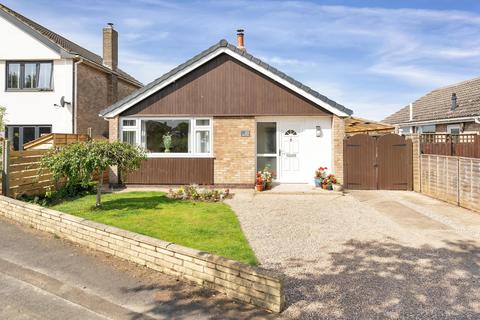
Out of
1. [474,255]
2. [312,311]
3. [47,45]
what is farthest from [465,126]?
[47,45]

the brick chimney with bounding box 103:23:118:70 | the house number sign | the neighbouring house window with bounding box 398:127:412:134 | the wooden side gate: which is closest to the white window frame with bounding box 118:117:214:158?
the house number sign

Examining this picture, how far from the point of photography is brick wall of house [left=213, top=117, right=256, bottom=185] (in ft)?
43.4

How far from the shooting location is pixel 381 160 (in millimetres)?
13250

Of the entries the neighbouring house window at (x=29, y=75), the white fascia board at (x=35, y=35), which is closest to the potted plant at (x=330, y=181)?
the white fascia board at (x=35, y=35)

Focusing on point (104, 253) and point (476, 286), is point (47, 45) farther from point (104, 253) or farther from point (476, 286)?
point (476, 286)

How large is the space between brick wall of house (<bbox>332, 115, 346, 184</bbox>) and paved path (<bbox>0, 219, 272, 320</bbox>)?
30.7 feet

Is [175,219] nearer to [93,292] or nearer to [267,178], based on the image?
[93,292]

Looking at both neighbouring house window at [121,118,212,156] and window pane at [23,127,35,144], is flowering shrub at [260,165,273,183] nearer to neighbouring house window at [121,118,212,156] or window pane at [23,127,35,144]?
neighbouring house window at [121,118,212,156]

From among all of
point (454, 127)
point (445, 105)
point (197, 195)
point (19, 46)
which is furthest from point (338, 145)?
point (19, 46)

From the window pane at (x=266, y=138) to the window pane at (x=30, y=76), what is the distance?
1194cm

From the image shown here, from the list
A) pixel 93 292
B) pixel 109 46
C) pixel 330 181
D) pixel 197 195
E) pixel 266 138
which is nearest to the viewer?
pixel 93 292

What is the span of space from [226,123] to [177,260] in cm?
880

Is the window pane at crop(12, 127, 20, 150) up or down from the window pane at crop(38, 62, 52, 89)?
down

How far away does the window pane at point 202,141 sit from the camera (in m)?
13.6
